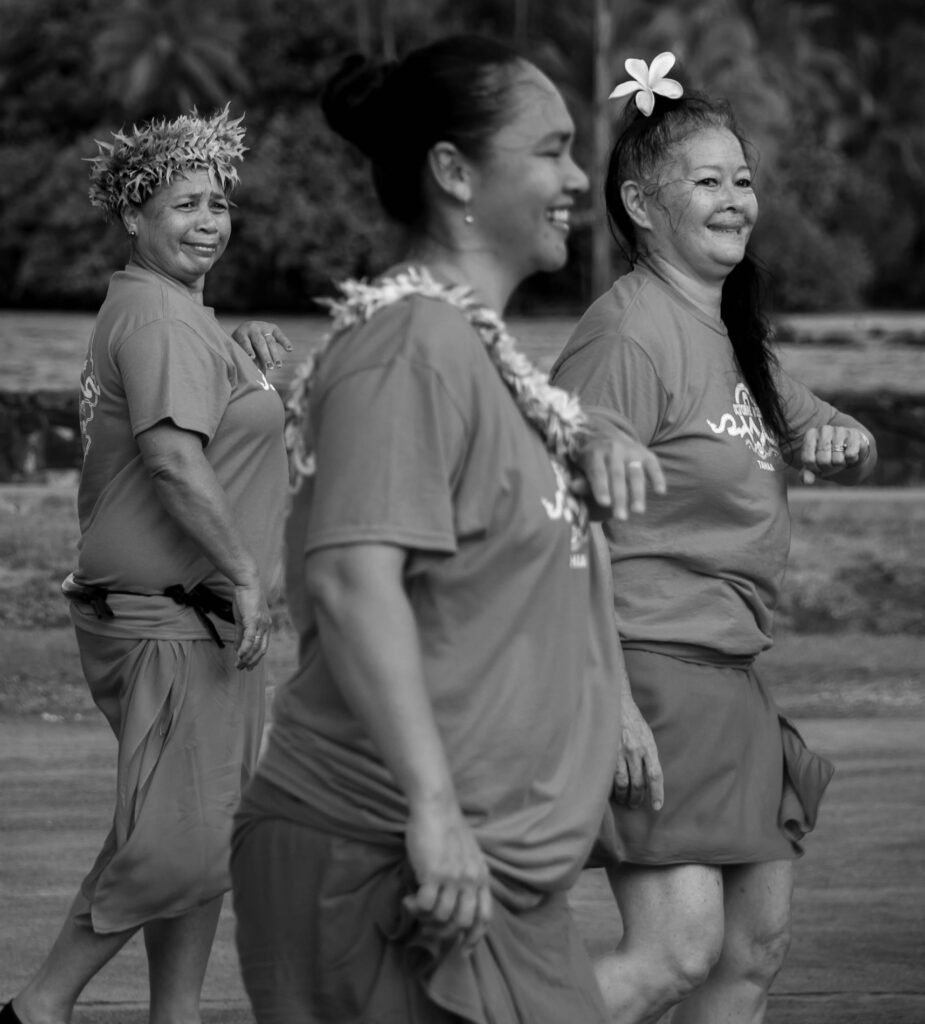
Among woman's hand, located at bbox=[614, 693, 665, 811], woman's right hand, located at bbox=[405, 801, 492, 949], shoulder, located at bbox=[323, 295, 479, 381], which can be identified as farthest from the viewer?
woman's hand, located at bbox=[614, 693, 665, 811]

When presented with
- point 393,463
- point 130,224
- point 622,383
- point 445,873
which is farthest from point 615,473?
point 130,224

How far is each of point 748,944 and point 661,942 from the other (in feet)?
0.89

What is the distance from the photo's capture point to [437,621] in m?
2.43

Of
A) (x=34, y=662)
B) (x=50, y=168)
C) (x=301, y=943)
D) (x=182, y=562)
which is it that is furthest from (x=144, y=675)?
(x=50, y=168)

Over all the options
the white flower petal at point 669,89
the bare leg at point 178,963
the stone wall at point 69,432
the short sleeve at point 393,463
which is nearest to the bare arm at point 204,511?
the bare leg at point 178,963

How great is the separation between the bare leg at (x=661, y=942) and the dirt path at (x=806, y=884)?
1.17m

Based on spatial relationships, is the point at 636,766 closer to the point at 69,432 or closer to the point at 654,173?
the point at 654,173

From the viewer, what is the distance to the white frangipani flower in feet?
12.2

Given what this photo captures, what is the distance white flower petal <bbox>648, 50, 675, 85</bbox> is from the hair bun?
49.7 inches

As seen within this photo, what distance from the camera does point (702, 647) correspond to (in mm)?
3611

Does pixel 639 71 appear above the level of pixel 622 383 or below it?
above

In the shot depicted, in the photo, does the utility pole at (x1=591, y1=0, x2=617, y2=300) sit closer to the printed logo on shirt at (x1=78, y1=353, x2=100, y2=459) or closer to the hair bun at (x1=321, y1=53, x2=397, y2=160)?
the printed logo on shirt at (x1=78, y1=353, x2=100, y2=459)

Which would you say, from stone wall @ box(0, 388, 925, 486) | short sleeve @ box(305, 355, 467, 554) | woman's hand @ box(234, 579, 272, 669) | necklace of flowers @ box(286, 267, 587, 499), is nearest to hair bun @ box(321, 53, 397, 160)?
necklace of flowers @ box(286, 267, 587, 499)

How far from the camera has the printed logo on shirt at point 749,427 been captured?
360 centimetres
